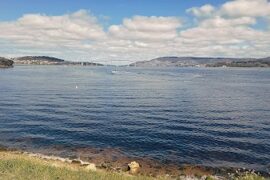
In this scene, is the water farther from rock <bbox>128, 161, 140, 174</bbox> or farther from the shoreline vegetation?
rock <bbox>128, 161, 140, 174</bbox>

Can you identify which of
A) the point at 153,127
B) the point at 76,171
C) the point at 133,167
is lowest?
the point at 133,167

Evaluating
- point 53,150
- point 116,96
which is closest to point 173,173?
point 53,150

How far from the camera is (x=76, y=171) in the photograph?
96.1 feet

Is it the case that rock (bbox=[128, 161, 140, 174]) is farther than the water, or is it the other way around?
the water

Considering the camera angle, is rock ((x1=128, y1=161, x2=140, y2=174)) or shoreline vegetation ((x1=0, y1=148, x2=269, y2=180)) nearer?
shoreline vegetation ((x1=0, y1=148, x2=269, y2=180))

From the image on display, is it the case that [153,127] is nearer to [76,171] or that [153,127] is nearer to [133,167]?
[133,167]

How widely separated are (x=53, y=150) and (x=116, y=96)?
58029mm

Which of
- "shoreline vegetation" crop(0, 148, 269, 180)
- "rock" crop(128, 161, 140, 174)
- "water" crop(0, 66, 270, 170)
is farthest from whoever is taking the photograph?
"water" crop(0, 66, 270, 170)

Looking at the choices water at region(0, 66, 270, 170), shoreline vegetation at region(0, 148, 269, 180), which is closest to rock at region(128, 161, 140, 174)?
shoreline vegetation at region(0, 148, 269, 180)

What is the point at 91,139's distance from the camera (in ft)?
180

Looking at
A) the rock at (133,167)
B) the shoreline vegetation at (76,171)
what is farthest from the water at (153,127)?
the rock at (133,167)

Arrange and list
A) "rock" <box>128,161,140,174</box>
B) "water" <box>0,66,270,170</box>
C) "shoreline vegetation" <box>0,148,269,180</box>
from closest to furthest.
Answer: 1. "shoreline vegetation" <box>0,148,269,180</box>
2. "rock" <box>128,161,140,174</box>
3. "water" <box>0,66,270,170</box>

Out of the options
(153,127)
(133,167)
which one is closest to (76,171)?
(133,167)

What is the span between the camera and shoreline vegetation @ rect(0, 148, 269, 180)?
26.5 metres
